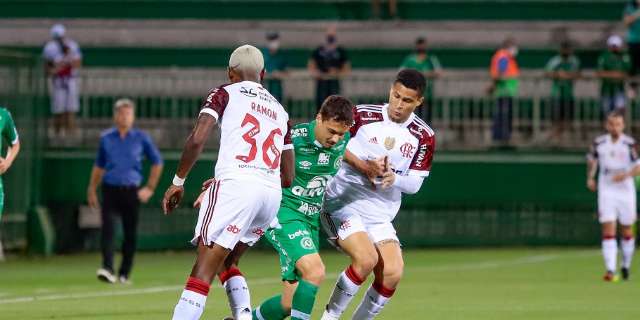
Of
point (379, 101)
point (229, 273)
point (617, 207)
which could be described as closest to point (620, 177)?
point (617, 207)

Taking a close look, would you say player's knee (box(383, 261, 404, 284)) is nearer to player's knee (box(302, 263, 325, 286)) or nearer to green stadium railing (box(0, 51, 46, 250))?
player's knee (box(302, 263, 325, 286))

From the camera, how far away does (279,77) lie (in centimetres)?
2664

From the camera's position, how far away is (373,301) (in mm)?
12438

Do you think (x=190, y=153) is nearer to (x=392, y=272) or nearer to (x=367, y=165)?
(x=367, y=165)

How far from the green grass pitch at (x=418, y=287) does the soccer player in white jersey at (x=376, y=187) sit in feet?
7.65

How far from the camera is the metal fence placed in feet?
89.0

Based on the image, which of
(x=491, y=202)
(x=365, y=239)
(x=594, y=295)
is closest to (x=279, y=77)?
(x=491, y=202)

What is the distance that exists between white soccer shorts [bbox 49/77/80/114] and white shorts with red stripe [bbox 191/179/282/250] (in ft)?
55.1

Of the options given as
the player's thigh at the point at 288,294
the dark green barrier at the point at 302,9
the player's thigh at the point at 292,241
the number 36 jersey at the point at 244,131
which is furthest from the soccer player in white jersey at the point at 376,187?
the dark green barrier at the point at 302,9

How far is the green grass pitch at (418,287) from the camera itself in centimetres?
1541

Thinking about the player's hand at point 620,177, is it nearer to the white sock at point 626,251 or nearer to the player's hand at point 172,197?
the white sock at point 626,251

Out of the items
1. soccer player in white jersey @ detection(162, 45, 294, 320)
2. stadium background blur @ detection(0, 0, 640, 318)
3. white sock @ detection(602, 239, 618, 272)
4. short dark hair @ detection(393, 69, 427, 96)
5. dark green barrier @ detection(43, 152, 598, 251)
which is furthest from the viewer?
dark green barrier @ detection(43, 152, 598, 251)

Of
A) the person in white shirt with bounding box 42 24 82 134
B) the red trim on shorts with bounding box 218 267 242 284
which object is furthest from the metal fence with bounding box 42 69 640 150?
the red trim on shorts with bounding box 218 267 242 284

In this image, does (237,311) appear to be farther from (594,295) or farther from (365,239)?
(594,295)
